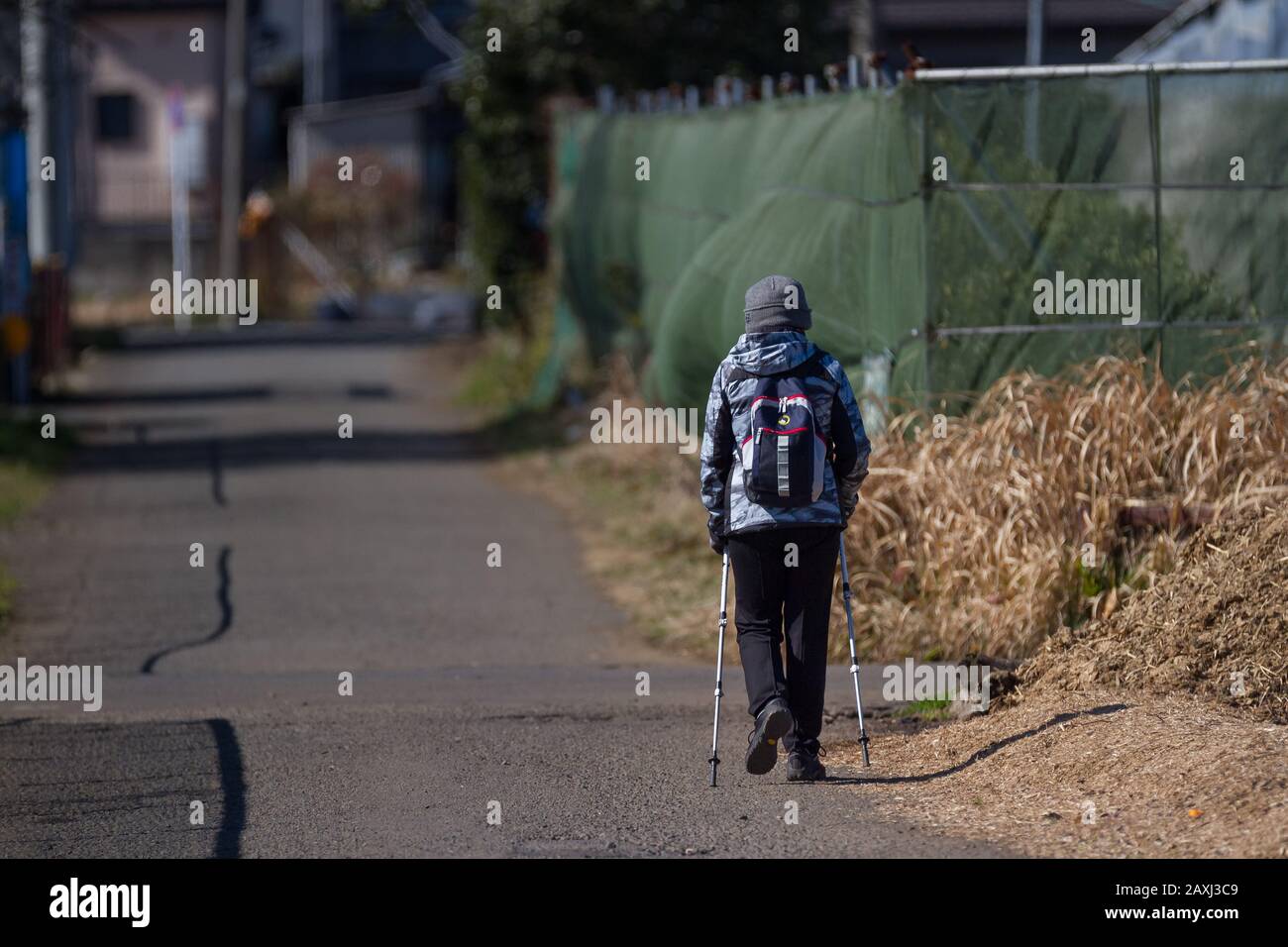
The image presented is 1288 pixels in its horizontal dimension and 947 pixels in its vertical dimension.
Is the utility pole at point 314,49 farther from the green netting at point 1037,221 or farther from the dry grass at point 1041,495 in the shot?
the dry grass at point 1041,495

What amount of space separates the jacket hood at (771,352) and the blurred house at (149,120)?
33.2m

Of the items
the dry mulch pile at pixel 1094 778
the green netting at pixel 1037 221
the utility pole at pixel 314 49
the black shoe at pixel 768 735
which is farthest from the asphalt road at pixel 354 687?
the utility pole at pixel 314 49

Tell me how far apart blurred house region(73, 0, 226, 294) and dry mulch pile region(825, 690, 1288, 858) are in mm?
33337

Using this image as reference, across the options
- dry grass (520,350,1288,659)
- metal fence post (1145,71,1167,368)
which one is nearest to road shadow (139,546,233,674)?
dry grass (520,350,1288,659)

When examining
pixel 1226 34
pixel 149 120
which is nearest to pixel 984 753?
pixel 1226 34

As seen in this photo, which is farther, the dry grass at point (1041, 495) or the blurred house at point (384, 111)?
the blurred house at point (384, 111)

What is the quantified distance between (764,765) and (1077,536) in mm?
2473

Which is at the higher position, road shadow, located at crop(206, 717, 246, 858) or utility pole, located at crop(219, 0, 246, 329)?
utility pole, located at crop(219, 0, 246, 329)

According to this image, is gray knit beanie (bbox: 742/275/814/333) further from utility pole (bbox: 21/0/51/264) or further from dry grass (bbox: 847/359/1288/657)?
utility pole (bbox: 21/0/51/264)

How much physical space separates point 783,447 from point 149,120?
37.2 m

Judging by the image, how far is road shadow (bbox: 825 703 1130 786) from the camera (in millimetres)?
6672

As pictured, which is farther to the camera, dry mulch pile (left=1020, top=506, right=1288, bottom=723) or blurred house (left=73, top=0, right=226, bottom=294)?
blurred house (left=73, top=0, right=226, bottom=294)

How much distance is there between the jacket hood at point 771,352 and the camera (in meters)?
6.52
